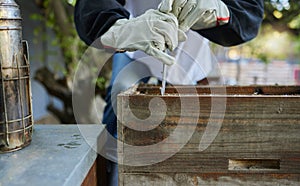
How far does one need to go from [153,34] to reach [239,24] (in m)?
0.36

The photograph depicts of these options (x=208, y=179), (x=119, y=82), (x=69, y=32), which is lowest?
(x=208, y=179)

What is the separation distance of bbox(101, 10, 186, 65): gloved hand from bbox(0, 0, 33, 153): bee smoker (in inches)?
9.9

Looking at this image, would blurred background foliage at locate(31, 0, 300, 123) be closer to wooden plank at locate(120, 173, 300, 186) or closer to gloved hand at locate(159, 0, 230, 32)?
gloved hand at locate(159, 0, 230, 32)

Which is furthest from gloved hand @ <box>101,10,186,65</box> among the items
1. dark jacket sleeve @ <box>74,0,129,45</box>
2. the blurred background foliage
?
the blurred background foliage

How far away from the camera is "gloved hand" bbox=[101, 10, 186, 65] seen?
736 millimetres

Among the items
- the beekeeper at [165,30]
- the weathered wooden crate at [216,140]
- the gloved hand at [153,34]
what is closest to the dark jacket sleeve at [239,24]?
the beekeeper at [165,30]

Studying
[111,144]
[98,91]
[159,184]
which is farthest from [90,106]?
[159,184]

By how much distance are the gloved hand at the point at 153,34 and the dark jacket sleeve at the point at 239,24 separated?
23 centimetres

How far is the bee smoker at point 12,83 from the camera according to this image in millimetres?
729

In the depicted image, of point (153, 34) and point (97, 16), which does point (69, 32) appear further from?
point (153, 34)

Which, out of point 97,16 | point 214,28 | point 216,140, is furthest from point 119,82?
point 216,140

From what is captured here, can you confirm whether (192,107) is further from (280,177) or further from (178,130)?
(280,177)

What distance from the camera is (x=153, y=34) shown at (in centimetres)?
74

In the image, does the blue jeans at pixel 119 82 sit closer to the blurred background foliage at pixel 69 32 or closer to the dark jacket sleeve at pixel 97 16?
the dark jacket sleeve at pixel 97 16
